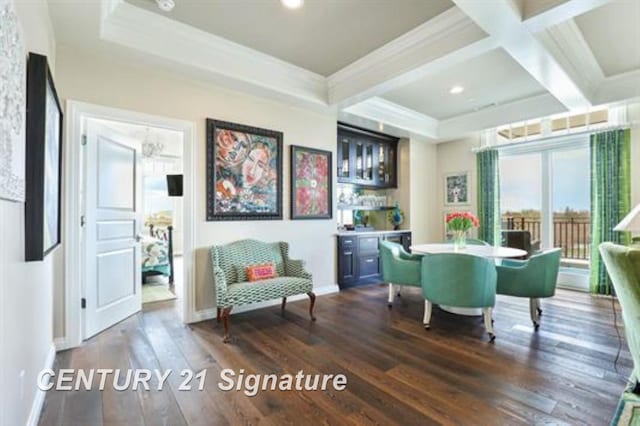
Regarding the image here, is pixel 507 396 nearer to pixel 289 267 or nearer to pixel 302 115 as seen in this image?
pixel 289 267

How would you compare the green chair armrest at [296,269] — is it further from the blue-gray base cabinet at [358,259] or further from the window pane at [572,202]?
the window pane at [572,202]

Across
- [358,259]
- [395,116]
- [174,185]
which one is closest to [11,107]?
[358,259]

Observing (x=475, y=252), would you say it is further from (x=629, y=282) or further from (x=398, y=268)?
(x=629, y=282)

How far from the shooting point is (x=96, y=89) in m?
2.89

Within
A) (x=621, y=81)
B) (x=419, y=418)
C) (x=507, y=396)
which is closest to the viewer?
(x=419, y=418)

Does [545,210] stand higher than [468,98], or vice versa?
[468,98]

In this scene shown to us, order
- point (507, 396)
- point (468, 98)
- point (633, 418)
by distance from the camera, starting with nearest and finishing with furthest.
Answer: point (633, 418) < point (507, 396) < point (468, 98)

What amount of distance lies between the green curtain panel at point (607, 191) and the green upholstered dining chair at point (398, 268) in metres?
2.64

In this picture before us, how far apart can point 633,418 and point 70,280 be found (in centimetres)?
408

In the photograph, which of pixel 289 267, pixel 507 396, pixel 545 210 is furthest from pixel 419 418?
pixel 545 210

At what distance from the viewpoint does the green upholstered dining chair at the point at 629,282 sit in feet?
5.39

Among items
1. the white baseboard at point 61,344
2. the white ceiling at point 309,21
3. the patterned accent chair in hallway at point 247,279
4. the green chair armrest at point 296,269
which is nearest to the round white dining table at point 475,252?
the green chair armrest at point 296,269

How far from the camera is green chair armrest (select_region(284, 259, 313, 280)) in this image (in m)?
3.66

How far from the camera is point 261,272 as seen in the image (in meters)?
Result: 3.55
